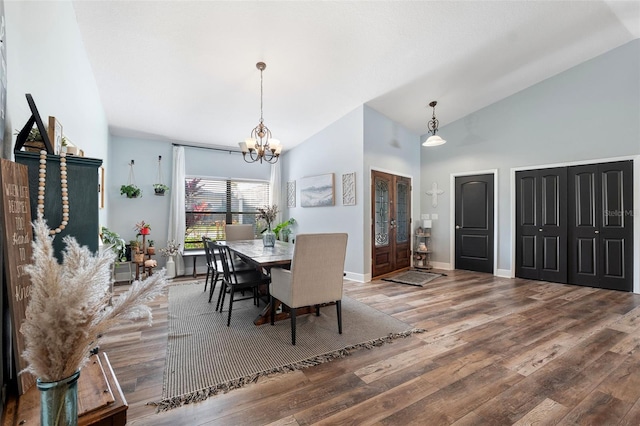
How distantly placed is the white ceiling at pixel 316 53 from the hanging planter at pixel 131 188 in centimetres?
79

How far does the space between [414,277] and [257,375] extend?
12.3 feet

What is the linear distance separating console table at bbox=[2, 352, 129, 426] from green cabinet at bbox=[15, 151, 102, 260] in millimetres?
688

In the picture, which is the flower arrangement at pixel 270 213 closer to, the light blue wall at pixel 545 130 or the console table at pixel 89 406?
the light blue wall at pixel 545 130

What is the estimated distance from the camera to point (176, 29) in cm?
272

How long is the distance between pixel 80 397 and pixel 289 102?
4.16 meters

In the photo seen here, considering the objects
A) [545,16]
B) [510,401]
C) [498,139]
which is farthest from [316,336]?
[498,139]

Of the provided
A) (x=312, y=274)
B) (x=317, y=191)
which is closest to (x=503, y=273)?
(x=317, y=191)

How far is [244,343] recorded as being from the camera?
2.45 metres

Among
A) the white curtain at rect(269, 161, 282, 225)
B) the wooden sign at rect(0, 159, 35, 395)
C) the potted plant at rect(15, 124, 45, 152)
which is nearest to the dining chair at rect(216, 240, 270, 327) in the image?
the potted plant at rect(15, 124, 45, 152)

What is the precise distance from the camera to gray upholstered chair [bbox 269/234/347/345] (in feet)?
7.93

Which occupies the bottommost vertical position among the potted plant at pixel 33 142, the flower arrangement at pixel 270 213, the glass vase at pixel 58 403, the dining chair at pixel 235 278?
the dining chair at pixel 235 278

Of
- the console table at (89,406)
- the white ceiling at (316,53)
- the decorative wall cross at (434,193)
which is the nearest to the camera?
the console table at (89,406)

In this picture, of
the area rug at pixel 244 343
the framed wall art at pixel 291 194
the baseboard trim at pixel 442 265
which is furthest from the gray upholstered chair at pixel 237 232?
the baseboard trim at pixel 442 265

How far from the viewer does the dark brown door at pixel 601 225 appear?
13.4ft
